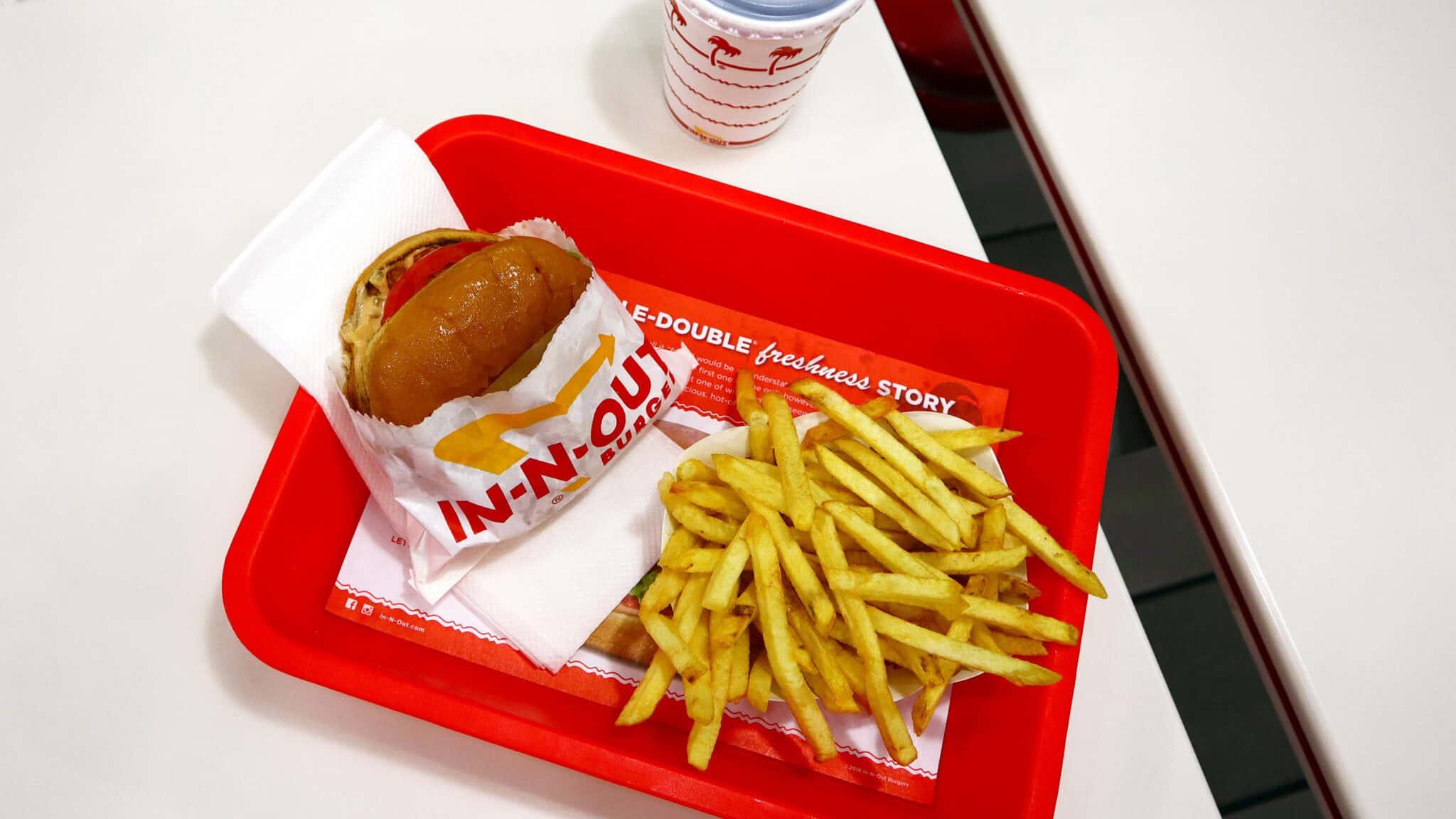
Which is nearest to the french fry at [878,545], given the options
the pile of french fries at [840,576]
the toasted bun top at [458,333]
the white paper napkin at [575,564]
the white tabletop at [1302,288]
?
the pile of french fries at [840,576]

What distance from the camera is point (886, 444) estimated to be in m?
1.06

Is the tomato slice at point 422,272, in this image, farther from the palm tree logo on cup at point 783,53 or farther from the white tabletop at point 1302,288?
the white tabletop at point 1302,288

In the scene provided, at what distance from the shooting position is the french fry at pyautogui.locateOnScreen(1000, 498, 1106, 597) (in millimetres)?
1030

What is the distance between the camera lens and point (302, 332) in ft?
3.56

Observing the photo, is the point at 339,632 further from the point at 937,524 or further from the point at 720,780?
the point at 937,524

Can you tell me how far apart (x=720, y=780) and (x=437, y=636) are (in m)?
0.46

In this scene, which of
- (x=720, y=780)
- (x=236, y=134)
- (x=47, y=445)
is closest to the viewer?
(x=720, y=780)

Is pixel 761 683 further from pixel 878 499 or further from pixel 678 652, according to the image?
pixel 878 499

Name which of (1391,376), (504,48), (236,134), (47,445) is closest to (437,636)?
(47,445)

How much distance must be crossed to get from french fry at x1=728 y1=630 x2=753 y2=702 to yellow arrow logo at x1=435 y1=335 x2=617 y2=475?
37 centimetres

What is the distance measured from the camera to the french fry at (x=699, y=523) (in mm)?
1054

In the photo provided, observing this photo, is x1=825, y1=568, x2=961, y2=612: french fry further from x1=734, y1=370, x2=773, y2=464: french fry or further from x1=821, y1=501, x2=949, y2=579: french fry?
x1=734, y1=370, x2=773, y2=464: french fry

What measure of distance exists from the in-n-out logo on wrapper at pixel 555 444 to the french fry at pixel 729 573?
276 mm

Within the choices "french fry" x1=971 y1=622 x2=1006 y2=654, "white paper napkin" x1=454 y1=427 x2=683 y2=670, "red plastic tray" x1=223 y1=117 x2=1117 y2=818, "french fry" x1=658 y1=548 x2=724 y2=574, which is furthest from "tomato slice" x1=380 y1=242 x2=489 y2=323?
"french fry" x1=971 y1=622 x2=1006 y2=654
